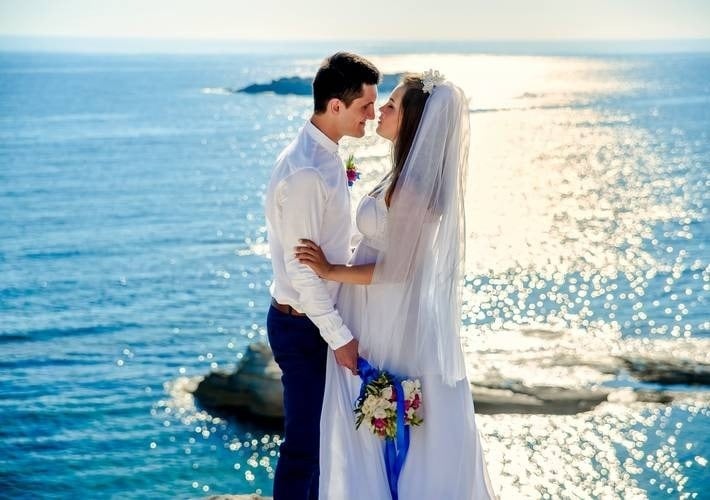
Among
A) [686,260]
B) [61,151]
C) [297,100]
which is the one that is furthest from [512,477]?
[297,100]

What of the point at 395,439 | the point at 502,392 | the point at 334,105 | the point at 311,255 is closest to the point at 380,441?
the point at 395,439

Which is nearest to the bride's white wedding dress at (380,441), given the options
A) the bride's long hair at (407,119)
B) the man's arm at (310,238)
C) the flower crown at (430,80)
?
the man's arm at (310,238)

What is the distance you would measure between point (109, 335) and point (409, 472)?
17.2m

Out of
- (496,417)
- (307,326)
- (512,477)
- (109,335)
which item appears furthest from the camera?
(109,335)

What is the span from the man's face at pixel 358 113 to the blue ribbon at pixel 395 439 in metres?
1.25

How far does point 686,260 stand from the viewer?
Answer: 2527 cm

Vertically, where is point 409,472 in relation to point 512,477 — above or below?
above

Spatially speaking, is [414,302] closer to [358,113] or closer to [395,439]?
[395,439]

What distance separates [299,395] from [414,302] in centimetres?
81

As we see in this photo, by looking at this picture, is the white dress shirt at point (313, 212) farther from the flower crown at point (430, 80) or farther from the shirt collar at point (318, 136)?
the flower crown at point (430, 80)

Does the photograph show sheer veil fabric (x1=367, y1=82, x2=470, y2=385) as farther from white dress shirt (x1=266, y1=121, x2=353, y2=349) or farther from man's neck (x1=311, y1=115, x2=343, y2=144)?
man's neck (x1=311, y1=115, x2=343, y2=144)

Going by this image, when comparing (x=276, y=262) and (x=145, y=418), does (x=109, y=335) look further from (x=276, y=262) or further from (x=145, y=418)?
(x=276, y=262)

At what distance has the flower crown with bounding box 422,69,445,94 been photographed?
5.50 m

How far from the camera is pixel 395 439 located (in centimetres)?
583
